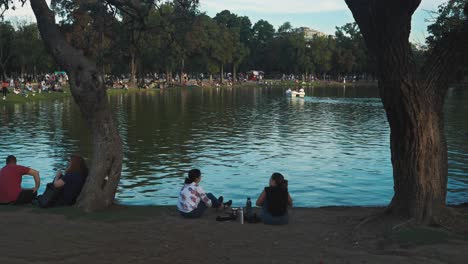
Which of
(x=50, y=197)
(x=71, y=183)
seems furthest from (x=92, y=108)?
(x=50, y=197)

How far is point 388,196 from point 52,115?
3384 cm

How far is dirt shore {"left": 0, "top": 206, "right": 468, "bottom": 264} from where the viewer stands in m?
8.21

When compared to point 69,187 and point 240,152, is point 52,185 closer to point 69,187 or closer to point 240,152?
point 69,187

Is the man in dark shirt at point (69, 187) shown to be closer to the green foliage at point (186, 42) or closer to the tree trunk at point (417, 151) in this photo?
the green foliage at point (186, 42)

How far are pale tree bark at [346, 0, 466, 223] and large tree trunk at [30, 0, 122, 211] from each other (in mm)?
6003

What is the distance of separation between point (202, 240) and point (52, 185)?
15.6ft

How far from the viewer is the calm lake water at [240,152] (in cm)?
1754

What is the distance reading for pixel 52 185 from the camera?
12.3 meters

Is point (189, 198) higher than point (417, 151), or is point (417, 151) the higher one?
point (417, 151)

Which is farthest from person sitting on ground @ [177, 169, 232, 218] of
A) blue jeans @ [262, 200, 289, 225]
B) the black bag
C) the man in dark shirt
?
the black bag

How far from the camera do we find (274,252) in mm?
8656

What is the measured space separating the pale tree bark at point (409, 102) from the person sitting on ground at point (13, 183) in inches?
335

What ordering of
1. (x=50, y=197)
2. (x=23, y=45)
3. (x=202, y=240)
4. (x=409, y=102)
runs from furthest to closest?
(x=23, y=45) → (x=50, y=197) → (x=202, y=240) → (x=409, y=102)

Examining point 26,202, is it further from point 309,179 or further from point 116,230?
point 309,179
